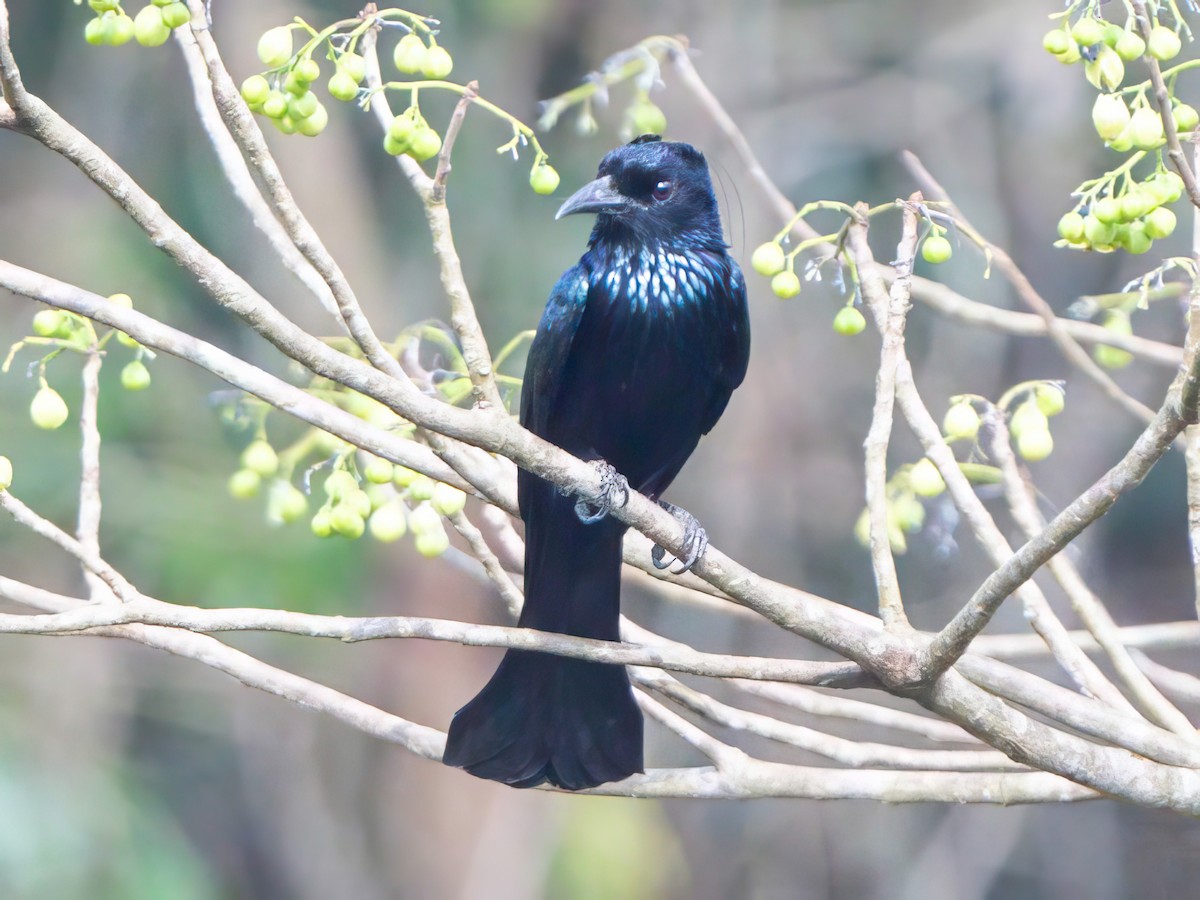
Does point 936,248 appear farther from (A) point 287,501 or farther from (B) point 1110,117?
(A) point 287,501

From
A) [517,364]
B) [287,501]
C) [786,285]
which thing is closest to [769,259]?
[786,285]

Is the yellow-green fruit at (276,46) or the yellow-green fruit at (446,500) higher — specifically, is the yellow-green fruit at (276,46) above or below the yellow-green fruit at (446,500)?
above

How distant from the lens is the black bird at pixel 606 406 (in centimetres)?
254

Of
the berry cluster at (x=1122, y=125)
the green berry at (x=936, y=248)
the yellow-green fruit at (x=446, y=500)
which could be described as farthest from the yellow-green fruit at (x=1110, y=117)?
the yellow-green fruit at (x=446, y=500)

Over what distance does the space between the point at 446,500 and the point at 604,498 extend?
462mm

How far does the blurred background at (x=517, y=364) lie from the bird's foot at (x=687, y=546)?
2.14 metres

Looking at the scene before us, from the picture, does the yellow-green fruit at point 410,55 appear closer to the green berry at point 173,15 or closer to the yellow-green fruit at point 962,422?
the green berry at point 173,15

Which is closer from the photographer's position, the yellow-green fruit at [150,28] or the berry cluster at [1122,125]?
the berry cluster at [1122,125]

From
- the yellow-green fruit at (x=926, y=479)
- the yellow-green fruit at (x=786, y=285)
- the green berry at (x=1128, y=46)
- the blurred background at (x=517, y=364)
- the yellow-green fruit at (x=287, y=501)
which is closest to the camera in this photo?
the green berry at (x=1128, y=46)

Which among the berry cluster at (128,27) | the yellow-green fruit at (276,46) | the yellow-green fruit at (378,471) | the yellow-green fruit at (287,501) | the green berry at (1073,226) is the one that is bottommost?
the yellow-green fruit at (378,471)

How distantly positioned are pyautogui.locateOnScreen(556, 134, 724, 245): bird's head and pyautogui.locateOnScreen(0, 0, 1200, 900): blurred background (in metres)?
1.98

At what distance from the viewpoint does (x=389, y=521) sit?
268 centimetres

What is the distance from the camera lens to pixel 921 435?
7.76 feet

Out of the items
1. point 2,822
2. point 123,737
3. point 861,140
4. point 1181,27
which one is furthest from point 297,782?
point 1181,27
